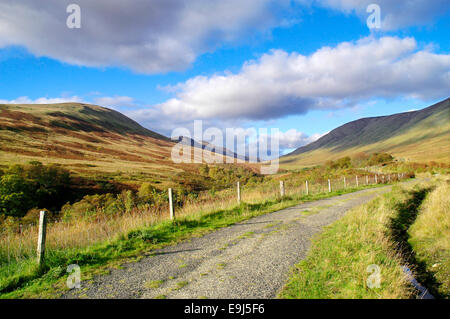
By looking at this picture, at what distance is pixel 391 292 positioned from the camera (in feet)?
12.4

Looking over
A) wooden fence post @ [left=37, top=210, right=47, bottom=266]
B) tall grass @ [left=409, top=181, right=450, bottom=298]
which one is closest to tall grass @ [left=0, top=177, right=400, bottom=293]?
wooden fence post @ [left=37, top=210, right=47, bottom=266]

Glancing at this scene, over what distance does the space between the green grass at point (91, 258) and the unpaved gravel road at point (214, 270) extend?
51cm

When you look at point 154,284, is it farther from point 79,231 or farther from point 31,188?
point 31,188

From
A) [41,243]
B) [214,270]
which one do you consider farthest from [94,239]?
[214,270]

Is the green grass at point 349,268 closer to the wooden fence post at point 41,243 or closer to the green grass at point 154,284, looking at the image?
the green grass at point 154,284

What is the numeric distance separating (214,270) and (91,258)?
336 cm

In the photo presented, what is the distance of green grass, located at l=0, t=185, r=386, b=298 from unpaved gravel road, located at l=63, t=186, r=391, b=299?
51 cm

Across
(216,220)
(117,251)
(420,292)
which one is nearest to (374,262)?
(420,292)

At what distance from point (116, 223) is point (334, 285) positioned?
301 inches

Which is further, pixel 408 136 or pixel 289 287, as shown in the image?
pixel 408 136

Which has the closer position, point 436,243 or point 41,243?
point 41,243

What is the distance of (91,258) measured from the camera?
6.18m

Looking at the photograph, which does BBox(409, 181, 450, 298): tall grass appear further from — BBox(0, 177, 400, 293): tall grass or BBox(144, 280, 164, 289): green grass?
BBox(0, 177, 400, 293): tall grass
